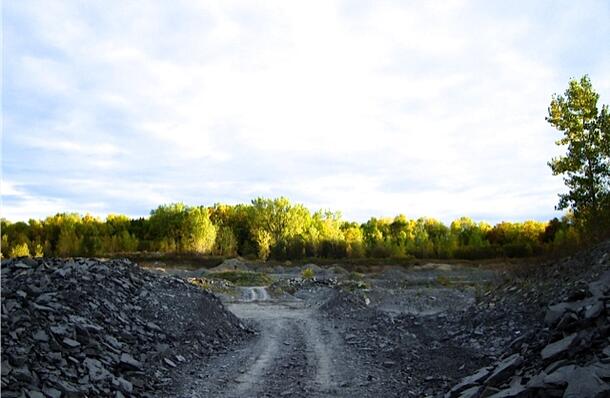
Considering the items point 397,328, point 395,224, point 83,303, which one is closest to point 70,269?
point 83,303

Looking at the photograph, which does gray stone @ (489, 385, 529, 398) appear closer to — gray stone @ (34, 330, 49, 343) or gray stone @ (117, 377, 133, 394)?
gray stone @ (117, 377, 133, 394)

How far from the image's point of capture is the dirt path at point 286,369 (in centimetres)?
995

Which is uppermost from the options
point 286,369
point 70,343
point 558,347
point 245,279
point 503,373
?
point 558,347

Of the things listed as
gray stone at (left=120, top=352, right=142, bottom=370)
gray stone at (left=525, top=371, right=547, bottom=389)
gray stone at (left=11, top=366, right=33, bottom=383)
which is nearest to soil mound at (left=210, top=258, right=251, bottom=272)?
gray stone at (left=120, top=352, right=142, bottom=370)

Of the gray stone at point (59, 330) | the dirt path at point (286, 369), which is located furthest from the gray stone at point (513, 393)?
the gray stone at point (59, 330)

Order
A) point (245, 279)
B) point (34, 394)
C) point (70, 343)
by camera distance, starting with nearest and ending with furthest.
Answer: point (34, 394), point (70, 343), point (245, 279)

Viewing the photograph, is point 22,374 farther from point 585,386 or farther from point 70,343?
point 585,386

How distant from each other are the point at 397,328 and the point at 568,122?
69.6 feet

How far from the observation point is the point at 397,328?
17.7 meters

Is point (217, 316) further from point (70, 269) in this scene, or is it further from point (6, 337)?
point (6, 337)

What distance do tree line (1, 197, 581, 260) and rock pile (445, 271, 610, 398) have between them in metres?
73.2

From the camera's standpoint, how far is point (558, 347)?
304 inches

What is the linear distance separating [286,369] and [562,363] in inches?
261

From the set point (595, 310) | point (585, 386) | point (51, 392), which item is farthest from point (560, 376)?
point (51, 392)
